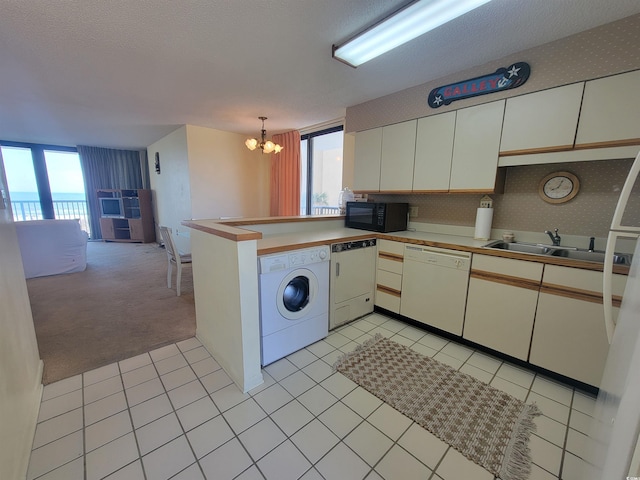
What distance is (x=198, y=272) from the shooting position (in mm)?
2186

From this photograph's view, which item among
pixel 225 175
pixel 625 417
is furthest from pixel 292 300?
pixel 225 175

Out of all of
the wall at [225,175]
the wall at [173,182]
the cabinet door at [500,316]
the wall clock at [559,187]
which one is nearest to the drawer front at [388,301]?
the cabinet door at [500,316]

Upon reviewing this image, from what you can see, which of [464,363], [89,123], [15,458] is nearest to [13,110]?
[89,123]

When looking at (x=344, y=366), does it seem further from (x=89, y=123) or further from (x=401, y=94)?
(x=89, y=123)

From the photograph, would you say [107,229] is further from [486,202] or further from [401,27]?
[486,202]

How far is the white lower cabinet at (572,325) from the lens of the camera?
1.58 m

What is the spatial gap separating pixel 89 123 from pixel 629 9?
6549mm

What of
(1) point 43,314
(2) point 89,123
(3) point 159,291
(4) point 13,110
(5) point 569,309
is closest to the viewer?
(5) point 569,309

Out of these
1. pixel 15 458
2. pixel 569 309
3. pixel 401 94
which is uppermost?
pixel 401 94

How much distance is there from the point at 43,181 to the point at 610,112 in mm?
9936

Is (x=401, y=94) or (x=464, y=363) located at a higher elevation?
(x=401, y=94)

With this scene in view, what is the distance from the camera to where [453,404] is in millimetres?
1594

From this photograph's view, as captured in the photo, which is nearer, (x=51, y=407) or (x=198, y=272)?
(x=51, y=407)

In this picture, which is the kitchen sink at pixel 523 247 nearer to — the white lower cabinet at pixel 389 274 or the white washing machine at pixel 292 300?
the white lower cabinet at pixel 389 274
